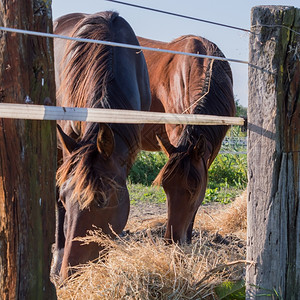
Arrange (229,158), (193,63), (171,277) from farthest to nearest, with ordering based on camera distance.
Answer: (229,158) < (193,63) < (171,277)

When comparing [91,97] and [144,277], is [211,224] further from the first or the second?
[144,277]

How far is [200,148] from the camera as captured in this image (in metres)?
3.75

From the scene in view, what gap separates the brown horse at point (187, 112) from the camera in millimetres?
3635

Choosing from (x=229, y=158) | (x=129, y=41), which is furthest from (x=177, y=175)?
(x=229, y=158)

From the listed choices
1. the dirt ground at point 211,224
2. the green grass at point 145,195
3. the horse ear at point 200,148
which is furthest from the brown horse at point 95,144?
the green grass at point 145,195

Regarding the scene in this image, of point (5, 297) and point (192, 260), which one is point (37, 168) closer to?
point (5, 297)

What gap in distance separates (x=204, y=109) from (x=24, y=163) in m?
2.51

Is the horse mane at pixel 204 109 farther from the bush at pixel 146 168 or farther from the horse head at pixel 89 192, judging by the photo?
the bush at pixel 146 168

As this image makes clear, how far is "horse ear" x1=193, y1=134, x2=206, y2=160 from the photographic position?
12.2ft

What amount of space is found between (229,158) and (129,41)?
6326mm

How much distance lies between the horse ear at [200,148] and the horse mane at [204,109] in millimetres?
50

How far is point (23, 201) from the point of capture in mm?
1921

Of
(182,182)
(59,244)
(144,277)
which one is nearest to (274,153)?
(144,277)

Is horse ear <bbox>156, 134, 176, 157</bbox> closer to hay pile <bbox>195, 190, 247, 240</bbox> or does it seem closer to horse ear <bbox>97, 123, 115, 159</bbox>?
horse ear <bbox>97, 123, 115, 159</bbox>
